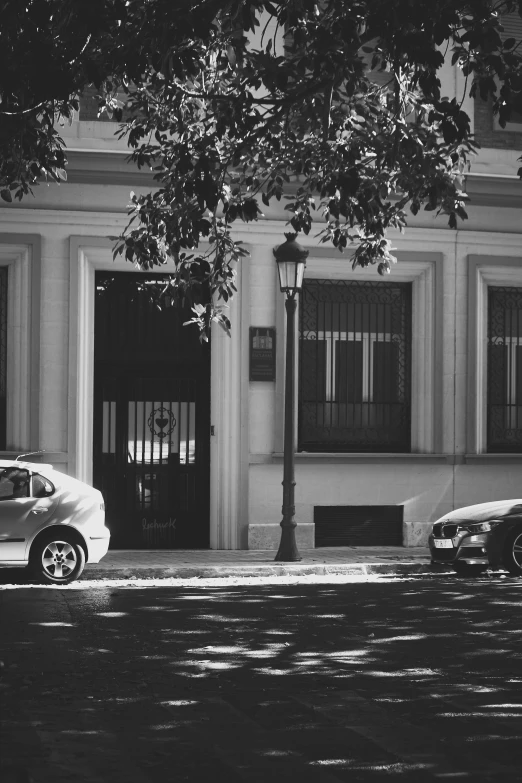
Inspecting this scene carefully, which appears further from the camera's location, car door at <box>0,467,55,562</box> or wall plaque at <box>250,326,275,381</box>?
wall plaque at <box>250,326,275,381</box>

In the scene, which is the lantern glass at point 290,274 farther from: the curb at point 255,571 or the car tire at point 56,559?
the car tire at point 56,559

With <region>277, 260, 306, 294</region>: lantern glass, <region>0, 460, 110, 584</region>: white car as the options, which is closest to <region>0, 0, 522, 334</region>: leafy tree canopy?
<region>277, 260, 306, 294</region>: lantern glass

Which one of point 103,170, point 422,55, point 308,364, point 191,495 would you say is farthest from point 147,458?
point 422,55

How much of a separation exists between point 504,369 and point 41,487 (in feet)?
29.4

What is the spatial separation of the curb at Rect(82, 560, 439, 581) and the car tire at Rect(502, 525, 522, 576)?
1487 mm

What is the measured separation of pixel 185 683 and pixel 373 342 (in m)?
12.5

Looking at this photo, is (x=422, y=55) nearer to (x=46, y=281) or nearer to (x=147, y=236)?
(x=147, y=236)

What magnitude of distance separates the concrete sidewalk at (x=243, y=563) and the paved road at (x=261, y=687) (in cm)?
261

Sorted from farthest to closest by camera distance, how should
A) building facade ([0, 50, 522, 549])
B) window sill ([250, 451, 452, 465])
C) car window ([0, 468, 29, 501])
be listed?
window sill ([250, 451, 452, 465]), building facade ([0, 50, 522, 549]), car window ([0, 468, 29, 501])

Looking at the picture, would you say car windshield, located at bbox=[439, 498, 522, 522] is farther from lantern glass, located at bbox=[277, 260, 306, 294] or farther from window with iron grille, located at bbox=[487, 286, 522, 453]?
window with iron grille, located at bbox=[487, 286, 522, 453]

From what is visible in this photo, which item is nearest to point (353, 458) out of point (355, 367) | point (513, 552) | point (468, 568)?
point (355, 367)

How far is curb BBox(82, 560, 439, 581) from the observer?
16.0 metres

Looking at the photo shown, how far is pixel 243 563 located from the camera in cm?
1731

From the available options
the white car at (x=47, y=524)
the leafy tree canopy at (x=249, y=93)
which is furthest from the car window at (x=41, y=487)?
the leafy tree canopy at (x=249, y=93)
